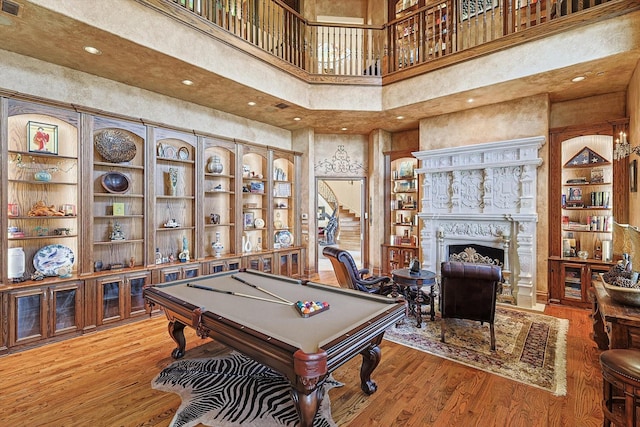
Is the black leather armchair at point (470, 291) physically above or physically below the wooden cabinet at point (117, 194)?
below

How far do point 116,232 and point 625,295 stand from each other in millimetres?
5650

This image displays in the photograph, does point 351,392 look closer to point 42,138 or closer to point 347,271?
point 347,271

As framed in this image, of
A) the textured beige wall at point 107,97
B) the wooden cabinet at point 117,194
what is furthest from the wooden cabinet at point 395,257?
the wooden cabinet at point 117,194

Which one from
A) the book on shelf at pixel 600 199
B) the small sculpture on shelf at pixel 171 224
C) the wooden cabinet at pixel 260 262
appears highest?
the book on shelf at pixel 600 199

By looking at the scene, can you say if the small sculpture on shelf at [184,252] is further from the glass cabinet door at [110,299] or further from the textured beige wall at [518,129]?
the textured beige wall at [518,129]

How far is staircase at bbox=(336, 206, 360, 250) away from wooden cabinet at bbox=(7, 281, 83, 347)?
826cm

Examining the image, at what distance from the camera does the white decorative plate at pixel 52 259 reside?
3.63 metres

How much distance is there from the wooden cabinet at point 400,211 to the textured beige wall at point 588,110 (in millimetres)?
2545

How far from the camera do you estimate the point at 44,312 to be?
3463mm

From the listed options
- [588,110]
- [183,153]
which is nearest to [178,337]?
[183,153]

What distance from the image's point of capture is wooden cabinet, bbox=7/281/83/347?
10.8ft

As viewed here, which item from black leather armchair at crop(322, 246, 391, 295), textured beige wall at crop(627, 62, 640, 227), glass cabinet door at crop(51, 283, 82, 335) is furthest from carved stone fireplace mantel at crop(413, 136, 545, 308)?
glass cabinet door at crop(51, 283, 82, 335)

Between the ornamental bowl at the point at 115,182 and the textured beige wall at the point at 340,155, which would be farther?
the textured beige wall at the point at 340,155

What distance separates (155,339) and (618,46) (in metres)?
6.52
